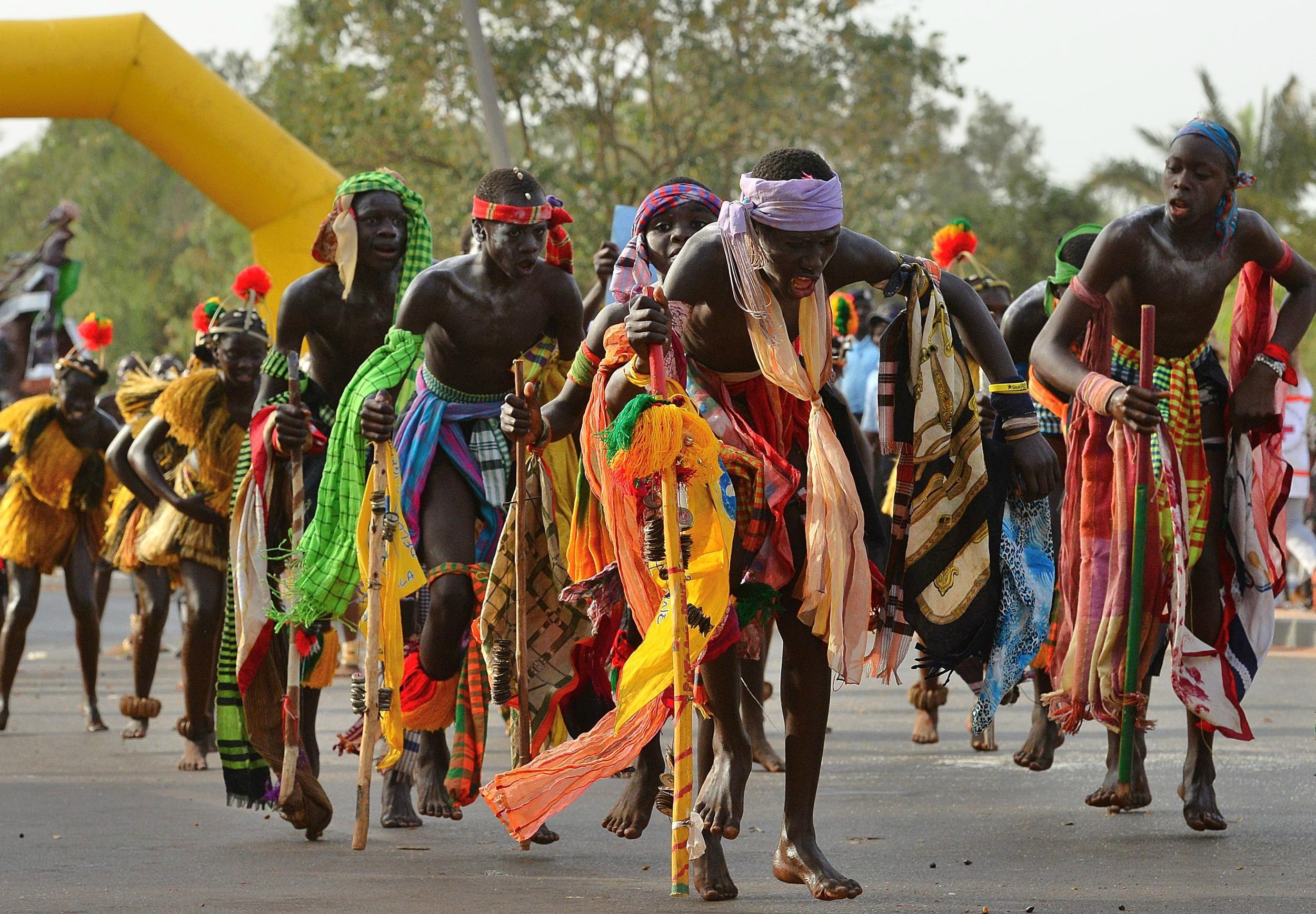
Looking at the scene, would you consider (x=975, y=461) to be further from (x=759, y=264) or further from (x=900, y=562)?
(x=759, y=264)

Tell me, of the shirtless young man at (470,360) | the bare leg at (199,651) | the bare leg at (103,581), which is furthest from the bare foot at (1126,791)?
the bare leg at (103,581)

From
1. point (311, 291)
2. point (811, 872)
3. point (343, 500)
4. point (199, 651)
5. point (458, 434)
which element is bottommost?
point (811, 872)

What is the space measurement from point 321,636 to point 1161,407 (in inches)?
126

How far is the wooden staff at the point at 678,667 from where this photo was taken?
488 cm

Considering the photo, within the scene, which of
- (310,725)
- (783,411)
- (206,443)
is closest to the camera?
(783,411)

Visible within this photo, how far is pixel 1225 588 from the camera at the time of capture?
6.44 meters

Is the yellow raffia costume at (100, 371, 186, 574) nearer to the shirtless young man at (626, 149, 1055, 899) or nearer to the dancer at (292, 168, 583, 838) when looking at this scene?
the dancer at (292, 168, 583, 838)

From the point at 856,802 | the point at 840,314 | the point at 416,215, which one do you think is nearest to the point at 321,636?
the point at 416,215

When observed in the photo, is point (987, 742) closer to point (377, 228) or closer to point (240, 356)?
point (377, 228)

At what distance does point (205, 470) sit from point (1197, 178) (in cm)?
465

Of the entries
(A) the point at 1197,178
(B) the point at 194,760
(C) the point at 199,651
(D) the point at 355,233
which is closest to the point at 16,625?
(B) the point at 194,760

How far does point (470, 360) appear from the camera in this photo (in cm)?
668

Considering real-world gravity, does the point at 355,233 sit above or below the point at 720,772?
above

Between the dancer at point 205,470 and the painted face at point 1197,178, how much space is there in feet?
13.8
